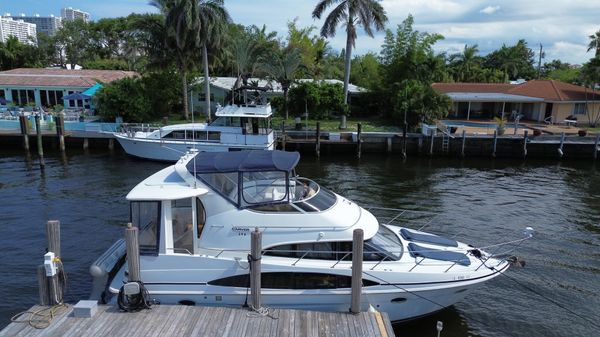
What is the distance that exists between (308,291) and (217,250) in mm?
1996

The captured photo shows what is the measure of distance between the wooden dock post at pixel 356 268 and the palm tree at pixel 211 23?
94.2ft

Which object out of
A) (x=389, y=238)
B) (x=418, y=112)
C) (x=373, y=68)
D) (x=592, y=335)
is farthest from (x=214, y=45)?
(x=592, y=335)

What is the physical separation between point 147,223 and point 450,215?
13080mm

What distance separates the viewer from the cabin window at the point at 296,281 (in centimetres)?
880

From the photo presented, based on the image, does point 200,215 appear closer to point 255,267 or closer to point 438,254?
point 255,267

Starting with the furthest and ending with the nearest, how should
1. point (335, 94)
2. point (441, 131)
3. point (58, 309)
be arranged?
point (335, 94), point (441, 131), point (58, 309)

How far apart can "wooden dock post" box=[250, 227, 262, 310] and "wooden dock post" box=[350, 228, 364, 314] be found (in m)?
1.71

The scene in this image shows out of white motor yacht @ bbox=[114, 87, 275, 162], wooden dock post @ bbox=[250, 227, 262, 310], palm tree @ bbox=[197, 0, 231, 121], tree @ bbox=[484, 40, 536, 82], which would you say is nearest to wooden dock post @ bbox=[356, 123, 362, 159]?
white motor yacht @ bbox=[114, 87, 275, 162]

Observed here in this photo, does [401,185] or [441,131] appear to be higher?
[441,131]

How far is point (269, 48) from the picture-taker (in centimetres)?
4428

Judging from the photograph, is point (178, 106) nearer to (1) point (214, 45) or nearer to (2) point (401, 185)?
(1) point (214, 45)

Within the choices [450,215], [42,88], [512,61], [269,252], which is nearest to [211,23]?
[42,88]

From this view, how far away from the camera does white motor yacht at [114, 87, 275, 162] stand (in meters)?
26.7

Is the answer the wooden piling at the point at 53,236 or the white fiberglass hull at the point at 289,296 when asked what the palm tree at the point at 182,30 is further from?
the white fiberglass hull at the point at 289,296
